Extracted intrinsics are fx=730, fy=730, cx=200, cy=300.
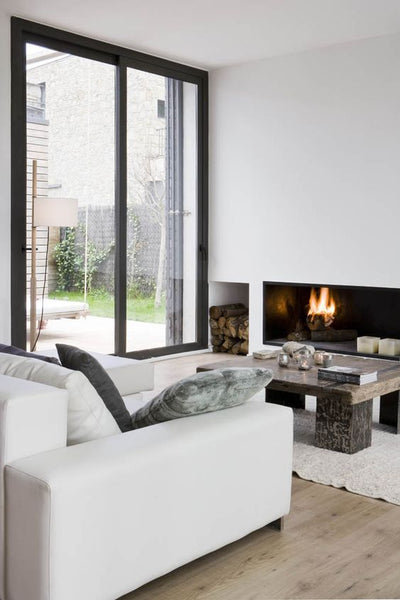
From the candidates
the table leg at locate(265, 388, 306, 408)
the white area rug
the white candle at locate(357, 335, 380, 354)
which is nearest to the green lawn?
the white candle at locate(357, 335, 380, 354)

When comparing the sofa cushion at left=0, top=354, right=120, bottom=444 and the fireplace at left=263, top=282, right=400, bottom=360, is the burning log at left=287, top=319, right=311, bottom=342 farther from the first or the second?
the sofa cushion at left=0, top=354, right=120, bottom=444

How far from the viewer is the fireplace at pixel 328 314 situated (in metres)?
6.32

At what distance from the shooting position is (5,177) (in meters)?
5.43

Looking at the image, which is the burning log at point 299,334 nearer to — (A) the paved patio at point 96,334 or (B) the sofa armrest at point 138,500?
(A) the paved patio at point 96,334

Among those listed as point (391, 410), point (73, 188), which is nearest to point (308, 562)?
point (391, 410)

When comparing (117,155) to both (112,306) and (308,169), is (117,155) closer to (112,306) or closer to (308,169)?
(112,306)

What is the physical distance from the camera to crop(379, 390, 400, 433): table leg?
4.24 m

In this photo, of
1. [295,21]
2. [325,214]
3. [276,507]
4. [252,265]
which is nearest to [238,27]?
[295,21]

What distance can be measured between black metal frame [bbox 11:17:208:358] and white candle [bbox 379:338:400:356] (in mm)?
1913

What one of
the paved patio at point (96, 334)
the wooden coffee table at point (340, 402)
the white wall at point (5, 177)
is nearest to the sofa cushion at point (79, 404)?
the wooden coffee table at point (340, 402)

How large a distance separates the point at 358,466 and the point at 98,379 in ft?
5.32

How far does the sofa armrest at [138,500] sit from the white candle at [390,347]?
346 centimetres

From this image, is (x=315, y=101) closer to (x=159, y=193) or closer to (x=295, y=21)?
(x=295, y=21)

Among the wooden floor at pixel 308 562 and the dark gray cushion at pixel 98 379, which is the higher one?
the dark gray cushion at pixel 98 379
